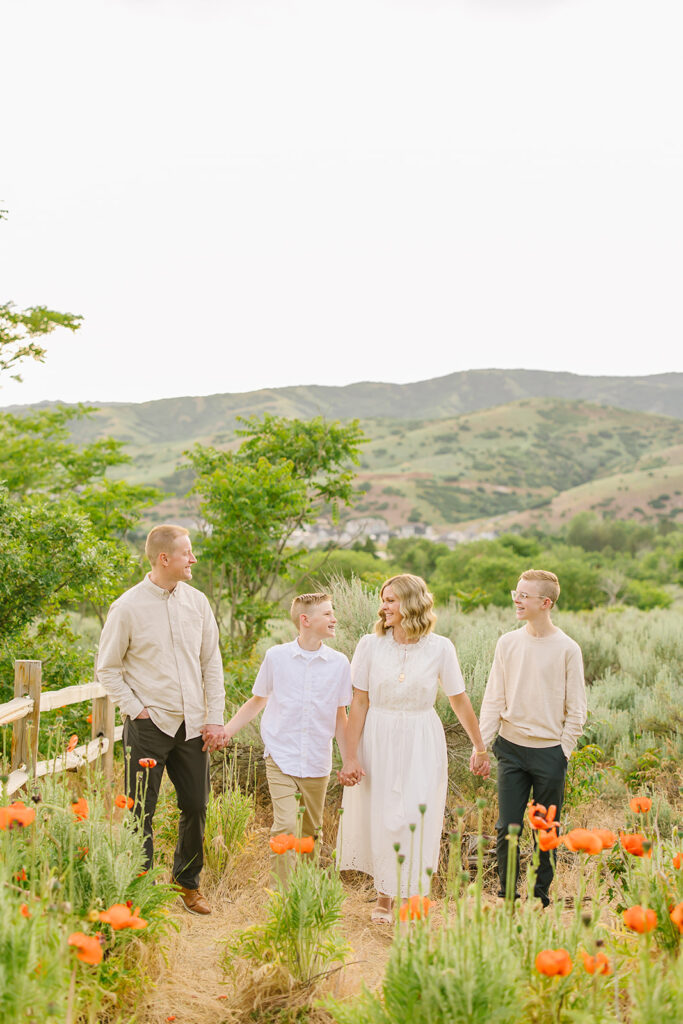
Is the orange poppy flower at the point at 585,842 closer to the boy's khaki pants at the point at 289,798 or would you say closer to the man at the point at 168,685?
the boy's khaki pants at the point at 289,798

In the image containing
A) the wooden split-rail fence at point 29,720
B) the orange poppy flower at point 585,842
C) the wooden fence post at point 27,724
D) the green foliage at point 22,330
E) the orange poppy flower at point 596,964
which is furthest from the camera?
the green foliage at point 22,330

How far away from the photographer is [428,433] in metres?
132

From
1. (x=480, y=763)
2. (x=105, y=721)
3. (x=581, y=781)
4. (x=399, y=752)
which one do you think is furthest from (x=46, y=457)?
(x=480, y=763)

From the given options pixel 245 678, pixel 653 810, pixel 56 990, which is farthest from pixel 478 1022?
pixel 245 678

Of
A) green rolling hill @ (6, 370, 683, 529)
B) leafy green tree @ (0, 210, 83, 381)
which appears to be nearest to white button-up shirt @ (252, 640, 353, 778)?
leafy green tree @ (0, 210, 83, 381)

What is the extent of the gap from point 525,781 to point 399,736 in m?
0.79

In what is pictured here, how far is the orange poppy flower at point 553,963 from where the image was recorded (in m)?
1.86

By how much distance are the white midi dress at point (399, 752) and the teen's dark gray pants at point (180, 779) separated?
73 centimetres

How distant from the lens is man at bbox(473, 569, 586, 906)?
4164 mm

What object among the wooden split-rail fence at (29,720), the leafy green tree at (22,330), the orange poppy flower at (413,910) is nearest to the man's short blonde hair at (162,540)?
the wooden split-rail fence at (29,720)

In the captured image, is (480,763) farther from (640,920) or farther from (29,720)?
(29,720)

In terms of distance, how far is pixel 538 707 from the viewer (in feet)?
13.7

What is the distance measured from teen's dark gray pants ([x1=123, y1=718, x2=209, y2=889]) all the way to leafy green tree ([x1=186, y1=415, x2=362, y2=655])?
5062mm

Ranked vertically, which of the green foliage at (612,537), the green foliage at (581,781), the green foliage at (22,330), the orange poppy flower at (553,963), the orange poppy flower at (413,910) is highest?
the green foliage at (22,330)
